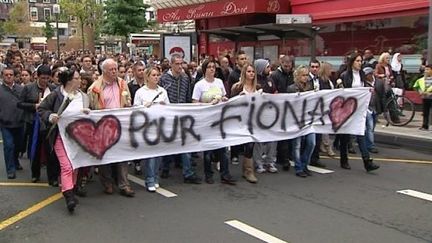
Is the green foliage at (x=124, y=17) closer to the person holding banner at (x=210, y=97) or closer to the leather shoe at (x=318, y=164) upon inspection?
the leather shoe at (x=318, y=164)

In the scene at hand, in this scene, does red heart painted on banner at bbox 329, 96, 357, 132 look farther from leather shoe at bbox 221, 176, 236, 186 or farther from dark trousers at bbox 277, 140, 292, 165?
leather shoe at bbox 221, 176, 236, 186

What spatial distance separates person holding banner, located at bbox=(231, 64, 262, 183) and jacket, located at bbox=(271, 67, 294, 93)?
3.73ft

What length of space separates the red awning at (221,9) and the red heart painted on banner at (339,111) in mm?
14080

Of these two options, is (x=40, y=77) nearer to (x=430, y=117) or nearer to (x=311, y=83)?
(x=311, y=83)

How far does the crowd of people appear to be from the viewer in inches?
280

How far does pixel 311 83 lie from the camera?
895 centimetres

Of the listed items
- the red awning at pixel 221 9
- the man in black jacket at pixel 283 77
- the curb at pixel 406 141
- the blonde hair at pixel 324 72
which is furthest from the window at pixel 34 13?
the blonde hair at pixel 324 72

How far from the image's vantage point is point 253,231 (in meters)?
5.80

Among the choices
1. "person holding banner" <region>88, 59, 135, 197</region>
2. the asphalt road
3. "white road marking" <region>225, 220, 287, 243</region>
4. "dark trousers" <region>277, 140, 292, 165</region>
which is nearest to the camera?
"white road marking" <region>225, 220, 287, 243</region>

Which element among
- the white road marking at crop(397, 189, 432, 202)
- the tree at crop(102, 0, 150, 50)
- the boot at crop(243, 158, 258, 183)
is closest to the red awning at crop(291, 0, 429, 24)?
the white road marking at crop(397, 189, 432, 202)

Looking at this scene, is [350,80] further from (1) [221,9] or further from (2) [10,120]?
(1) [221,9]

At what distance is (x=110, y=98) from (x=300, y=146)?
2.94 meters

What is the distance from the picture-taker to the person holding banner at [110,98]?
733 cm

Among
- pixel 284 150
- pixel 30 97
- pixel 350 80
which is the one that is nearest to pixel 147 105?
pixel 30 97
